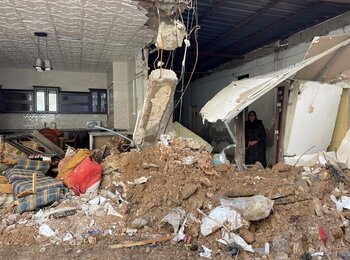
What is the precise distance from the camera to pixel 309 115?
5.30m

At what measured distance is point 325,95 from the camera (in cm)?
531

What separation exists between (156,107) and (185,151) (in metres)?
1.17

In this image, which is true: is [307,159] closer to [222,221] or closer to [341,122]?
[341,122]

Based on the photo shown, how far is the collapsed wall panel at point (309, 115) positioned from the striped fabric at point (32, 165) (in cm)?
445

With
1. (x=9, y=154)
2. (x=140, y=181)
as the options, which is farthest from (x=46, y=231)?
(x=9, y=154)

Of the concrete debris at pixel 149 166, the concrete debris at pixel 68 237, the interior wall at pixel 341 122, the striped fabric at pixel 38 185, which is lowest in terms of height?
the concrete debris at pixel 68 237

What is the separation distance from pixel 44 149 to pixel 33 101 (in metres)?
3.73

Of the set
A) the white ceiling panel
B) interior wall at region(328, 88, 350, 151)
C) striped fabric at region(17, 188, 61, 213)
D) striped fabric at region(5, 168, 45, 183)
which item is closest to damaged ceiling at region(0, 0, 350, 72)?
the white ceiling panel

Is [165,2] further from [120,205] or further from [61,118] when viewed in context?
[61,118]

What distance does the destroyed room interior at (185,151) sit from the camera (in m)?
3.51

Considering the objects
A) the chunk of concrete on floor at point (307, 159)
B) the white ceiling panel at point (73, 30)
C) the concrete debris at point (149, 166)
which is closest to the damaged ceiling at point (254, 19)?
the white ceiling panel at point (73, 30)

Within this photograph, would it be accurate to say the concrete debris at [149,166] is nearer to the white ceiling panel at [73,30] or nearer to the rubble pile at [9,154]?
the white ceiling panel at [73,30]

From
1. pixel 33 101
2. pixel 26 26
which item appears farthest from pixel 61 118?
pixel 26 26

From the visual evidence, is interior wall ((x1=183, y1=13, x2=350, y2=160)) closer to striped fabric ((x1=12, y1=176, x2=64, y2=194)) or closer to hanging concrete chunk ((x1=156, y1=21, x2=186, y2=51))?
hanging concrete chunk ((x1=156, y1=21, x2=186, y2=51))
